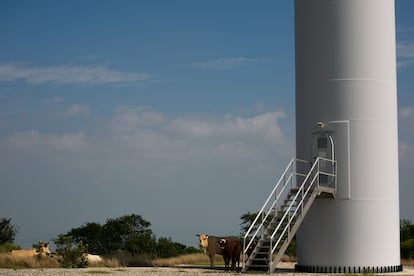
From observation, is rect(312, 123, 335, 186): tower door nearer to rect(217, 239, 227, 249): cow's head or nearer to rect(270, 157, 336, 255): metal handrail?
rect(270, 157, 336, 255): metal handrail

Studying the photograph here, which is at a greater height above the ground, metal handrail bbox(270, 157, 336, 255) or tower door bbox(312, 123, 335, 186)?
tower door bbox(312, 123, 335, 186)

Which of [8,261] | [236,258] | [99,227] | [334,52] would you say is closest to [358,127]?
[334,52]

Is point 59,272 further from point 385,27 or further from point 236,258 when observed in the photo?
point 385,27

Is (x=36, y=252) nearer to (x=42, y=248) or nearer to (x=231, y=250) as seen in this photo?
(x=42, y=248)

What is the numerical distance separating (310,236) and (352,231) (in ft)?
5.06

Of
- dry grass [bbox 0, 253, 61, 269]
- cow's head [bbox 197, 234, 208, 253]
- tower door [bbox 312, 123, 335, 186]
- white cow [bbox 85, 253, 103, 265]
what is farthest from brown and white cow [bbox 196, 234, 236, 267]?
dry grass [bbox 0, 253, 61, 269]

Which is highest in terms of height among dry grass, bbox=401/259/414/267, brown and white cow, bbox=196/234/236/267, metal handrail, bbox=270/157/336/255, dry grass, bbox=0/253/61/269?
metal handrail, bbox=270/157/336/255

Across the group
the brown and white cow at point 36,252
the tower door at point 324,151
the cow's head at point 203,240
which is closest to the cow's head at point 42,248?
the brown and white cow at point 36,252

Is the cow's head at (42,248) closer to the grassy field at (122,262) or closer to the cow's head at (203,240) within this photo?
the grassy field at (122,262)

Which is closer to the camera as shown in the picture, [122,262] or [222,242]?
[222,242]

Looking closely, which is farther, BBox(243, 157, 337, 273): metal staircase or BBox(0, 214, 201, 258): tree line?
BBox(0, 214, 201, 258): tree line

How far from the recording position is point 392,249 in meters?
28.5

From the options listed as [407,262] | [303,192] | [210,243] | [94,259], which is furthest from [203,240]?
[407,262]

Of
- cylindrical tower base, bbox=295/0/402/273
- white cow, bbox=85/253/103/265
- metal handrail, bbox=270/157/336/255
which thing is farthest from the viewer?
white cow, bbox=85/253/103/265
